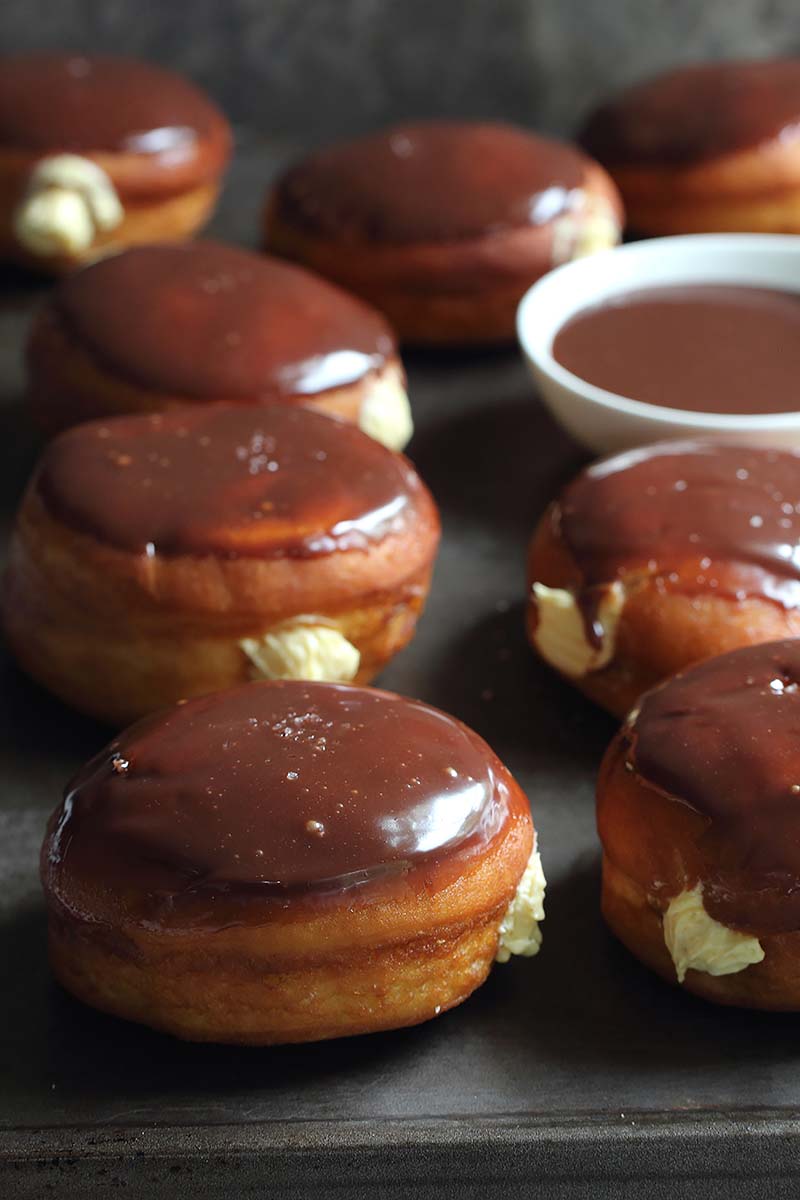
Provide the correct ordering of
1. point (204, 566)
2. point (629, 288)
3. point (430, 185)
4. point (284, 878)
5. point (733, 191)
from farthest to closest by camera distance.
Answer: point (733, 191) < point (430, 185) < point (629, 288) < point (204, 566) < point (284, 878)

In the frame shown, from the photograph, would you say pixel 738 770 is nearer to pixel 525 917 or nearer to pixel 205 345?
pixel 525 917

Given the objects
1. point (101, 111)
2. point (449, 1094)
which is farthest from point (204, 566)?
point (101, 111)

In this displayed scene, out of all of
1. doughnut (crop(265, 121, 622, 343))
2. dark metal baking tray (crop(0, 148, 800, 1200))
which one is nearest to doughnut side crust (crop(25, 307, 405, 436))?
doughnut (crop(265, 121, 622, 343))

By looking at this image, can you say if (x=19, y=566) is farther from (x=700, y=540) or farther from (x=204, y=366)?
(x=700, y=540)

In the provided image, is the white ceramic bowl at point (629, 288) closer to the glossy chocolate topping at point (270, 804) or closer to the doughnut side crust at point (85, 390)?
the doughnut side crust at point (85, 390)

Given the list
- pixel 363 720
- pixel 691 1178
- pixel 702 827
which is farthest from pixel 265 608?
pixel 691 1178

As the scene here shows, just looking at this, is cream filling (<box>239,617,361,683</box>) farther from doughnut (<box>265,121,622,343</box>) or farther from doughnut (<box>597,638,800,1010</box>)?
doughnut (<box>265,121,622,343</box>)

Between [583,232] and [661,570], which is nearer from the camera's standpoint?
[661,570]
